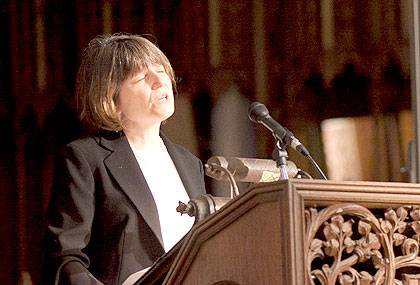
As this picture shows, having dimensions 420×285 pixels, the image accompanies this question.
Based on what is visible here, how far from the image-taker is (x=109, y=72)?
2.94 metres

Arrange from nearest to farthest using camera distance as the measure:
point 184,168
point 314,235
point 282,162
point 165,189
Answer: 1. point 314,235
2. point 282,162
3. point 165,189
4. point 184,168

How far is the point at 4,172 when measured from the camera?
5.32 meters

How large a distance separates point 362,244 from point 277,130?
0.65 meters

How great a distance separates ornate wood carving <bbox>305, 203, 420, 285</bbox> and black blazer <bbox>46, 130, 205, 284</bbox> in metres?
0.82

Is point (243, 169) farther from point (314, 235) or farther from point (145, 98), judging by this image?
→ point (314, 235)

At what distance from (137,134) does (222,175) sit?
1.41 feet

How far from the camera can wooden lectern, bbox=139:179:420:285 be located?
1.82 meters

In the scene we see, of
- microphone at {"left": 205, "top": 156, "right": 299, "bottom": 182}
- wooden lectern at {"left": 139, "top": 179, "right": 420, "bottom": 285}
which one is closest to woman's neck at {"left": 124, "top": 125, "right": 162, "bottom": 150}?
microphone at {"left": 205, "top": 156, "right": 299, "bottom": 182}

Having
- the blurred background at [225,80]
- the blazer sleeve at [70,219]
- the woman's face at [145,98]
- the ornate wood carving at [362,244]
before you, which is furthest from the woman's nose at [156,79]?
the blurred background at [225,80]

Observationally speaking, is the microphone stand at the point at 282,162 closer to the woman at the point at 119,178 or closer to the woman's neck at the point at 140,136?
the woman at the point at 119,178

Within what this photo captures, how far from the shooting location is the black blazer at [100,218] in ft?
8.66

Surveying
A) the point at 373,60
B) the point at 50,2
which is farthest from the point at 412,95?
the point at 50,2

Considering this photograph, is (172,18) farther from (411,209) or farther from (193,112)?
(411,209)

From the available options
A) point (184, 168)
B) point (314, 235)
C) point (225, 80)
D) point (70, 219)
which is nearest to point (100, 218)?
point (70, 219)
